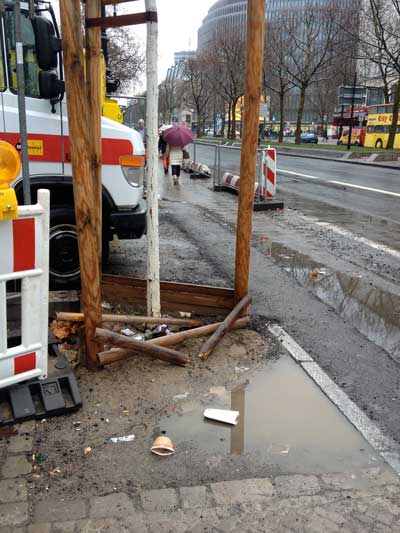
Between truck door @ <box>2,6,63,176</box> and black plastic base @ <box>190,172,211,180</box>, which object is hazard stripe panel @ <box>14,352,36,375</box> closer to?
truck door @ <box>2,6,63,176</box>

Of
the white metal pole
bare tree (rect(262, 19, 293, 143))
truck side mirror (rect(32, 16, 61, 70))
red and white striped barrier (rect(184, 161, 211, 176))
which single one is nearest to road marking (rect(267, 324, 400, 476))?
the white metal pole

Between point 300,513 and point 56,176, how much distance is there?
4106mm

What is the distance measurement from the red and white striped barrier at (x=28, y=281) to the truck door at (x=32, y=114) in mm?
2375

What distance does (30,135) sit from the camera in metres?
5.20

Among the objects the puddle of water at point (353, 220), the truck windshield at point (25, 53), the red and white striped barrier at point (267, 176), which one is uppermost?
the truck windshield at point (25, 53)

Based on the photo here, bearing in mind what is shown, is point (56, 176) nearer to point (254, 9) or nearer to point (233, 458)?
point (254, 9)

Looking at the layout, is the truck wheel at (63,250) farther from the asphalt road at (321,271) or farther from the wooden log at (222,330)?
the wooden log at (222,330)

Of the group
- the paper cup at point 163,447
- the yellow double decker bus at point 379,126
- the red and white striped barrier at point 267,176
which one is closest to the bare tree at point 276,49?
the yellow double decker bus at point 379,126

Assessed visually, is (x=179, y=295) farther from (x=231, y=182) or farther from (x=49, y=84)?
(x=231, y=182)

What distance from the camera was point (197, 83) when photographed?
206ft

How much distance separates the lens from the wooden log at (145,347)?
380cm

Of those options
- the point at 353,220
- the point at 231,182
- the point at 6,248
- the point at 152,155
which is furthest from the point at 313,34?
the point at 6,248

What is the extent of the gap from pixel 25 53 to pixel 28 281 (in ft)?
9.71

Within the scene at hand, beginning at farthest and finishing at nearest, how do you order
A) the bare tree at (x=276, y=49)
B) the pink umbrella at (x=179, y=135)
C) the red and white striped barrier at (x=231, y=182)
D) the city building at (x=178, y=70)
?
the city building at (x=178, y=70) < the bare tree at (x=276, y=49) < the pink umbrella at (x=179, y=135) < the red and white striped barrier at (x=231, y=182)
